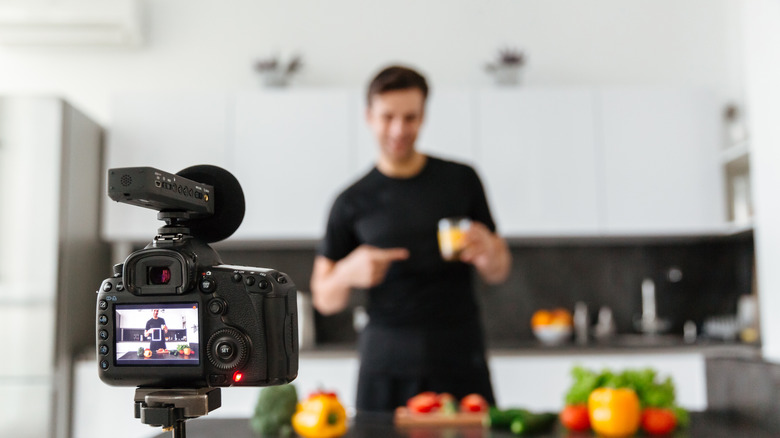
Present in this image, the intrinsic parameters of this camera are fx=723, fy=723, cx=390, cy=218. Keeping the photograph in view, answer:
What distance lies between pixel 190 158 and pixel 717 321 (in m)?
2.69

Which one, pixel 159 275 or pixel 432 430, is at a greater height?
pixel 159 275

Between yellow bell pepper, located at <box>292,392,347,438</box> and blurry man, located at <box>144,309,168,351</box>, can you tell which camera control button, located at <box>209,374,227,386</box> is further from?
yellow bell pepper, located at <box>292,392,347,438</box>

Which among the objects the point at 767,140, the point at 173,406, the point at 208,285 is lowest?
the point at 173,406

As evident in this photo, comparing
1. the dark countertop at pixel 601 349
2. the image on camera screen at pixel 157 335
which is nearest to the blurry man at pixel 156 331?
the image on camera screen at pixel 157 335

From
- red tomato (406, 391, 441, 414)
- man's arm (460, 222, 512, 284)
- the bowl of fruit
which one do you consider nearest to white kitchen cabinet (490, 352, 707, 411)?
the bowl of fruit

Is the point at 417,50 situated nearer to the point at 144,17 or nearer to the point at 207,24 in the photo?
the point at 207,24

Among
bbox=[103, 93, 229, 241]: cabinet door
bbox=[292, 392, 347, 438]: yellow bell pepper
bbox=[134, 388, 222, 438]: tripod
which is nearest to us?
bbox=[134, 388, 222, 438]: tripod

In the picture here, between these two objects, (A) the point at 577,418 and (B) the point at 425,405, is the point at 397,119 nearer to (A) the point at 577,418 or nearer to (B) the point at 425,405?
(B) the point at 425,405

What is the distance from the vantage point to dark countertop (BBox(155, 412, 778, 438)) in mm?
1496

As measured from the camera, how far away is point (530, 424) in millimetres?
1521

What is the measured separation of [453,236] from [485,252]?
0.16 metres

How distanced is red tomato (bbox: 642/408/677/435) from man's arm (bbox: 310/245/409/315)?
715 mm

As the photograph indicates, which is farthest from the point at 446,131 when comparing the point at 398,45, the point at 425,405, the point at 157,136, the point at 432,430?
the point at 432,430

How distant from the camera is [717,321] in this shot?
3.58 meters
